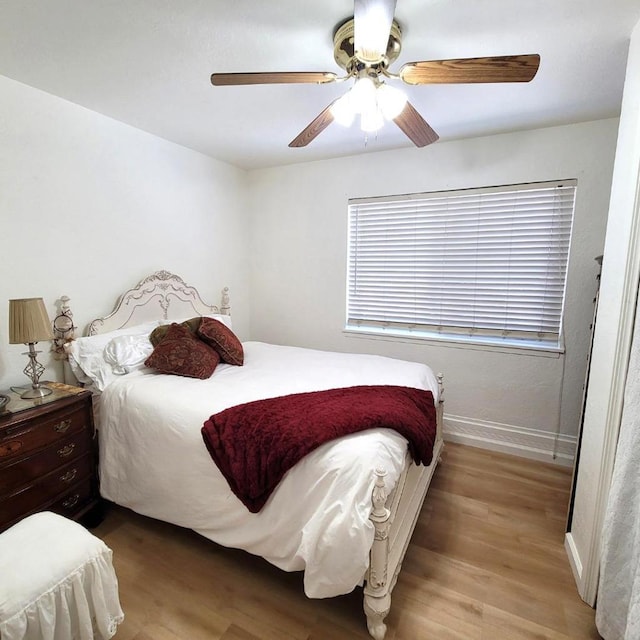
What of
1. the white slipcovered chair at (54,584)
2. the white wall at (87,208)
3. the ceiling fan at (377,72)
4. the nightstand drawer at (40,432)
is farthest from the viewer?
the white wall at (87,208)

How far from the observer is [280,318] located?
3877mm

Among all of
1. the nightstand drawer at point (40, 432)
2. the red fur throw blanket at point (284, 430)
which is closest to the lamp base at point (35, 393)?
the nightstand drawer at point (40, 432)

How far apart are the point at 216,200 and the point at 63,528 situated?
115 inches

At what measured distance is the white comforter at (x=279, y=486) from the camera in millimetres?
1371

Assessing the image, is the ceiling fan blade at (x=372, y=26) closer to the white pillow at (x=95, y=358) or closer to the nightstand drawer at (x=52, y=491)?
the white pillow at (x=95, y=358)

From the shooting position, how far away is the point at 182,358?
7.80 feet

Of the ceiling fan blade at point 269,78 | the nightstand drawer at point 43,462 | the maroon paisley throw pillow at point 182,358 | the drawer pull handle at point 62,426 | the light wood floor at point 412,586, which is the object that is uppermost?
the ceiling fan blade at point 269,78

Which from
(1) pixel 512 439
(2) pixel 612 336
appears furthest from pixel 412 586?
(1) pixel 512 439

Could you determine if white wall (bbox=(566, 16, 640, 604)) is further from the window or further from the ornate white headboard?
the ornate white headboard


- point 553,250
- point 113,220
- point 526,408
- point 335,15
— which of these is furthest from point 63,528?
point 553,250

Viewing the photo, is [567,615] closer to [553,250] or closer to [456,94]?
[553,250]

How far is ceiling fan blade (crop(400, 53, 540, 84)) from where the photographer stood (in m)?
1.23

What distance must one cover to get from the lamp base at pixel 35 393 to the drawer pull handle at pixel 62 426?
0.20 metres

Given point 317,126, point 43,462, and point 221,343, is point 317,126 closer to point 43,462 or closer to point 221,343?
point 221,343
